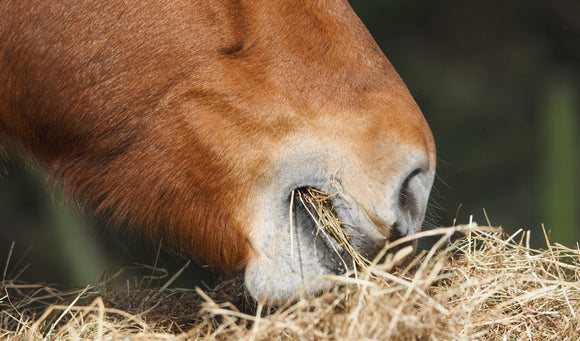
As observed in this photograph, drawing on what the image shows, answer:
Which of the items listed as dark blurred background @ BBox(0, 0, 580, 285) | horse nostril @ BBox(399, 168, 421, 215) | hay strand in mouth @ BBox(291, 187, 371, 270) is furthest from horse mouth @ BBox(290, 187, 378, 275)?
dark blurred background @ BBox(0, 0, 580, 285)

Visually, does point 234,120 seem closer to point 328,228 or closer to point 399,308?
point 328,228

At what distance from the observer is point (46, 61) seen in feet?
5.13

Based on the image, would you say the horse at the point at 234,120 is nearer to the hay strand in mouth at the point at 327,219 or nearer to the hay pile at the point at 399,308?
the hay strand in mouth at the point at 327,219

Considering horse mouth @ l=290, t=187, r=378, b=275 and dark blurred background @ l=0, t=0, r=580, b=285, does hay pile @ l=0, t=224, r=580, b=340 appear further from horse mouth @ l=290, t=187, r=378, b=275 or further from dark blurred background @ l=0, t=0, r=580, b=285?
dark blurred background @ l=0, t=0, r=580, b=285

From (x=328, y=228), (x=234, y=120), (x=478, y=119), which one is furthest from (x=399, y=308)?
(x=478, y=119)

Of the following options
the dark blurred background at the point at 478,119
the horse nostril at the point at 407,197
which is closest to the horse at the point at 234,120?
the horse nostril at the point at 407,197

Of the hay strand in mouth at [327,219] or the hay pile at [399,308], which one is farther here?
the hay strand in mouth at [327,219]

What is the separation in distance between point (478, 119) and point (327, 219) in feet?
10.9

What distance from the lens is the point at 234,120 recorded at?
148 centimetres

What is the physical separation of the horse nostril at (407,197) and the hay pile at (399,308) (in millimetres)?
114

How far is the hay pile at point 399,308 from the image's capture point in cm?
117

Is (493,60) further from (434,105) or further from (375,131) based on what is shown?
(375,131)

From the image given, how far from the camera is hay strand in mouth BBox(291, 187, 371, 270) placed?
4.71 ft

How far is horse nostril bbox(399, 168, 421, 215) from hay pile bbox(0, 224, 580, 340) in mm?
114
